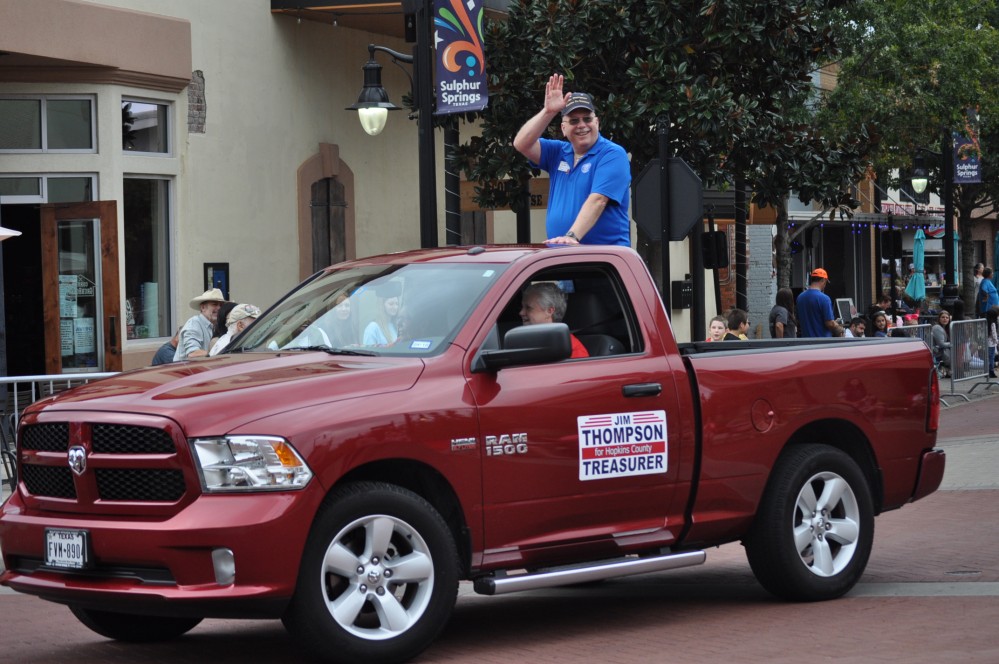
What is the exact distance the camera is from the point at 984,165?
41281 mm

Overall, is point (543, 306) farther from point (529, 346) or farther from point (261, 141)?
point (261, 141)

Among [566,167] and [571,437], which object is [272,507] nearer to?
[571,437]

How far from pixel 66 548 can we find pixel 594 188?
11.9 ft

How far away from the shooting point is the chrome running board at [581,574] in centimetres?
690

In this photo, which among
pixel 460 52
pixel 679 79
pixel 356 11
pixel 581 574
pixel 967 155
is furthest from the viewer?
pixel 967 155

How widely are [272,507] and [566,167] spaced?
11.8ft

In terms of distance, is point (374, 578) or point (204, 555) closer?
point (204, 555)

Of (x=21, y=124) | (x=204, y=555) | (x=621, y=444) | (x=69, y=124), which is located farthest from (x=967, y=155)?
(x=204, y=555)

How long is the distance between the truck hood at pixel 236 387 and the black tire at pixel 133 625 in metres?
1.08

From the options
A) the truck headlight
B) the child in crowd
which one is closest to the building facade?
the child in crowd

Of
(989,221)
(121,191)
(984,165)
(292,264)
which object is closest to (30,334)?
(121,191)

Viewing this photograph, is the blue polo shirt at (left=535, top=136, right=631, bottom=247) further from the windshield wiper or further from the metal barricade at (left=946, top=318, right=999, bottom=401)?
the metal barricade at (left=946, top=318, right=999, bottom=401)

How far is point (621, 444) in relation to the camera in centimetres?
744

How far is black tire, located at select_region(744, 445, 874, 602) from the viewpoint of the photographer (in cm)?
814
